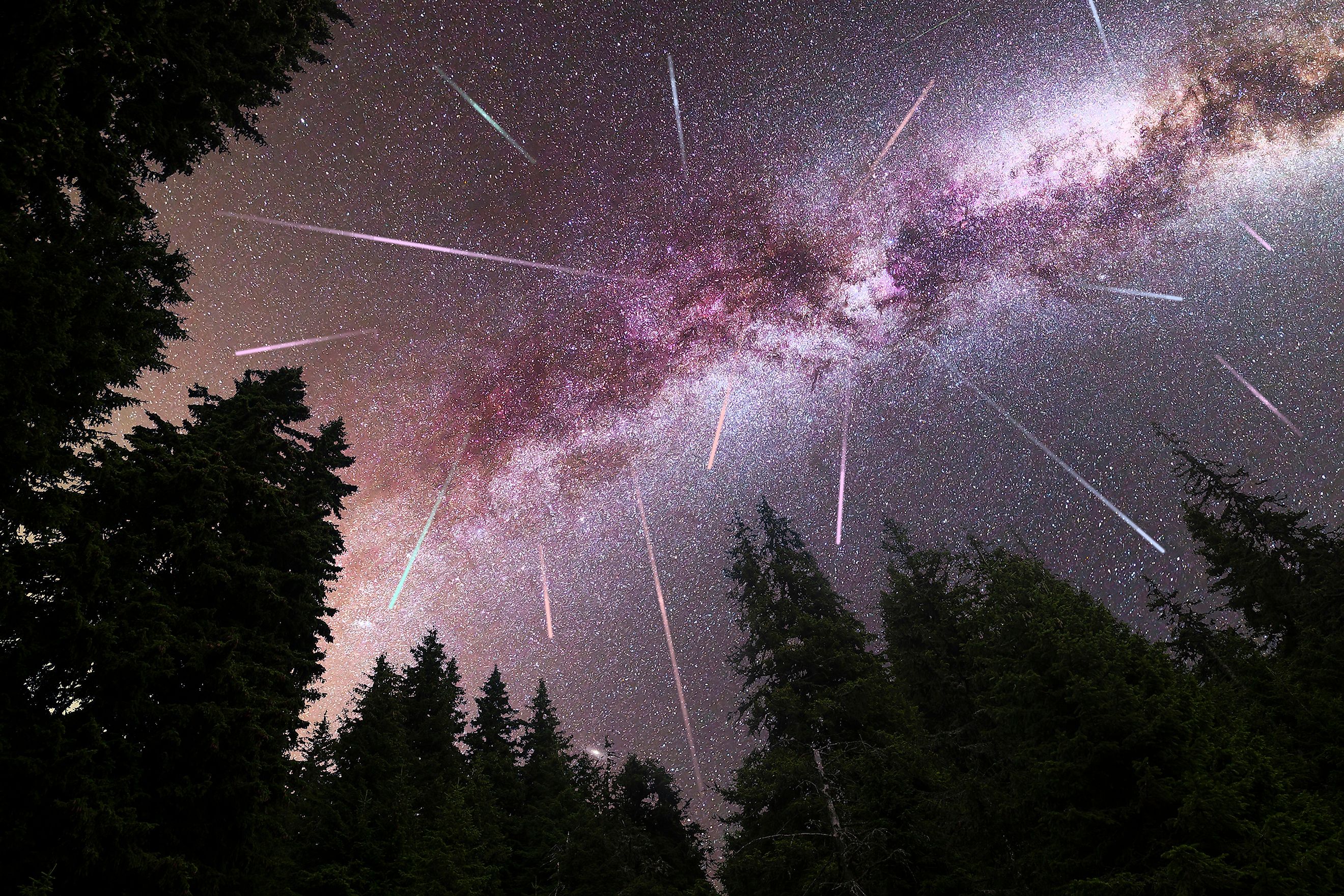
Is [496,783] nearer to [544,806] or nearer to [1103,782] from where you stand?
[544,806]

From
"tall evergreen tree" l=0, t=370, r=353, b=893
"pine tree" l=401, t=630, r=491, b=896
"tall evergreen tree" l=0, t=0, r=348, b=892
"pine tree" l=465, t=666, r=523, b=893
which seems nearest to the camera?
"tall evergreen tree" l=0, t=0, r=348, b=892

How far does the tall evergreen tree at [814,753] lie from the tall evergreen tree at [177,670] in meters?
9.27

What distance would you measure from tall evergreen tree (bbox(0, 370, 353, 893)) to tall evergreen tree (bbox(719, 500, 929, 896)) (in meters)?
9.27

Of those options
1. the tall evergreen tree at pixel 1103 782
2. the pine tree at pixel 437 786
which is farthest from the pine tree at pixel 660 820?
the tall evergreen tree at pixel 1103 782

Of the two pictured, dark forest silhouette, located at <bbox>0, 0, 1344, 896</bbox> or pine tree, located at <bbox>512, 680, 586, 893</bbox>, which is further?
pine tree, located at <bbox>512, 680, 586, 893</bbox>

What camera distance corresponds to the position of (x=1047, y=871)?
1027 centimetres

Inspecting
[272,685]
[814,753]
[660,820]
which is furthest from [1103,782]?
[660,820]

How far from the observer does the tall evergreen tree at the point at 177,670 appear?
7.27 m

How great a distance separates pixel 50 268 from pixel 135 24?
3067 millimetres

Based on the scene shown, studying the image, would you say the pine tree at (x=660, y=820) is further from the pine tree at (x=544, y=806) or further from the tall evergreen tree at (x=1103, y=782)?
the tall evergreen tree at (x=1103, y=782)

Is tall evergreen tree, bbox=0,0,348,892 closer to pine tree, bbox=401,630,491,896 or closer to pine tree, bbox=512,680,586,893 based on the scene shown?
pine tree, bbox=401,630,491,896

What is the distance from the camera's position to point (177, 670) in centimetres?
905

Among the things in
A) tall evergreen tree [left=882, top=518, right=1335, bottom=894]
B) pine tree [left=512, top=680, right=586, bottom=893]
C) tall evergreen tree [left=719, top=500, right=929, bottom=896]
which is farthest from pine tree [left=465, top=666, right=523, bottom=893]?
tall evergreen tree [left=882, top=518, right=1335, bottom=894]

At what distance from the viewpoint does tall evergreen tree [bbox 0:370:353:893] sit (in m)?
7.27
